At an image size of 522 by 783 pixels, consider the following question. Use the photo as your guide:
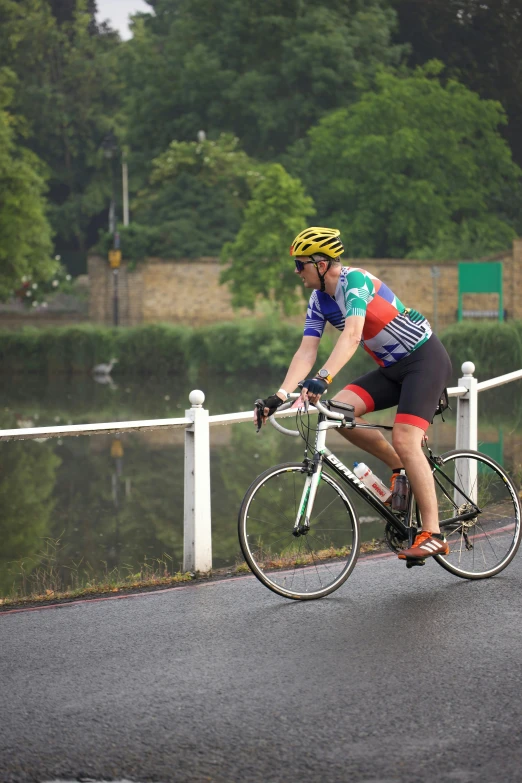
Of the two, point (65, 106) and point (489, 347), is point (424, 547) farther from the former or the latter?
point (65, 106)

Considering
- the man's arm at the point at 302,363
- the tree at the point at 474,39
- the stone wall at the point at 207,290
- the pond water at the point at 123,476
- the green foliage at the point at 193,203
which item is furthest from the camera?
the tree at the point at 474,39

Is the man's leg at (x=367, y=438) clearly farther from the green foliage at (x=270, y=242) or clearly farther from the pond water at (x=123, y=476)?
the green foliage at (x=270, y=242)

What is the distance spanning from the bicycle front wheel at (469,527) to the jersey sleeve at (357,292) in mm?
1070

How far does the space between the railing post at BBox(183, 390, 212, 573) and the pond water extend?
2.40ft

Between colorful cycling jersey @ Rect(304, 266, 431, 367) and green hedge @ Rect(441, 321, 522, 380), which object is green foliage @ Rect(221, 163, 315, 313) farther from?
colorful cycling jersey @ Rect(304, 266, 431, 367)

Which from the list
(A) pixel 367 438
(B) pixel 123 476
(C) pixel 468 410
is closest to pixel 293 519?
(A) pixel 367 438

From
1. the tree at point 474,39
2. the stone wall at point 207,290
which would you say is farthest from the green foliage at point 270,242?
the tree at point 474,39

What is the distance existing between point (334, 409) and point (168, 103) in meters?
49.0

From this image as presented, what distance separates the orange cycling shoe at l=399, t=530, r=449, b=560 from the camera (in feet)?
20.5

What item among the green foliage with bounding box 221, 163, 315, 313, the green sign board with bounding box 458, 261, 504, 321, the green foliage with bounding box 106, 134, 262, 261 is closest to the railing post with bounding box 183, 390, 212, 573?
the green foliage with bounding box 221, 163, 315, 313

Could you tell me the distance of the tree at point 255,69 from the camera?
5062cm

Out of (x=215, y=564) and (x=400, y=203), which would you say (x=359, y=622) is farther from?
(x=400, y=203)

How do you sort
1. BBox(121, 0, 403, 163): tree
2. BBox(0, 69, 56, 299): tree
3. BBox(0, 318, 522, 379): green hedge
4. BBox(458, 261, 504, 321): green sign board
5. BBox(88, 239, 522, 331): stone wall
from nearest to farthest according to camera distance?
BBox(0, 318, 522, 379): green hedge, BBox(458, 261, 504, 321): green sign board, BBox(0, 69, 56, 299): tree, BBox(88, 239, 522, 331): stone wall, BBox(121, 0, 403, 163): tree

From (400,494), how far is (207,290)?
40.6 m
